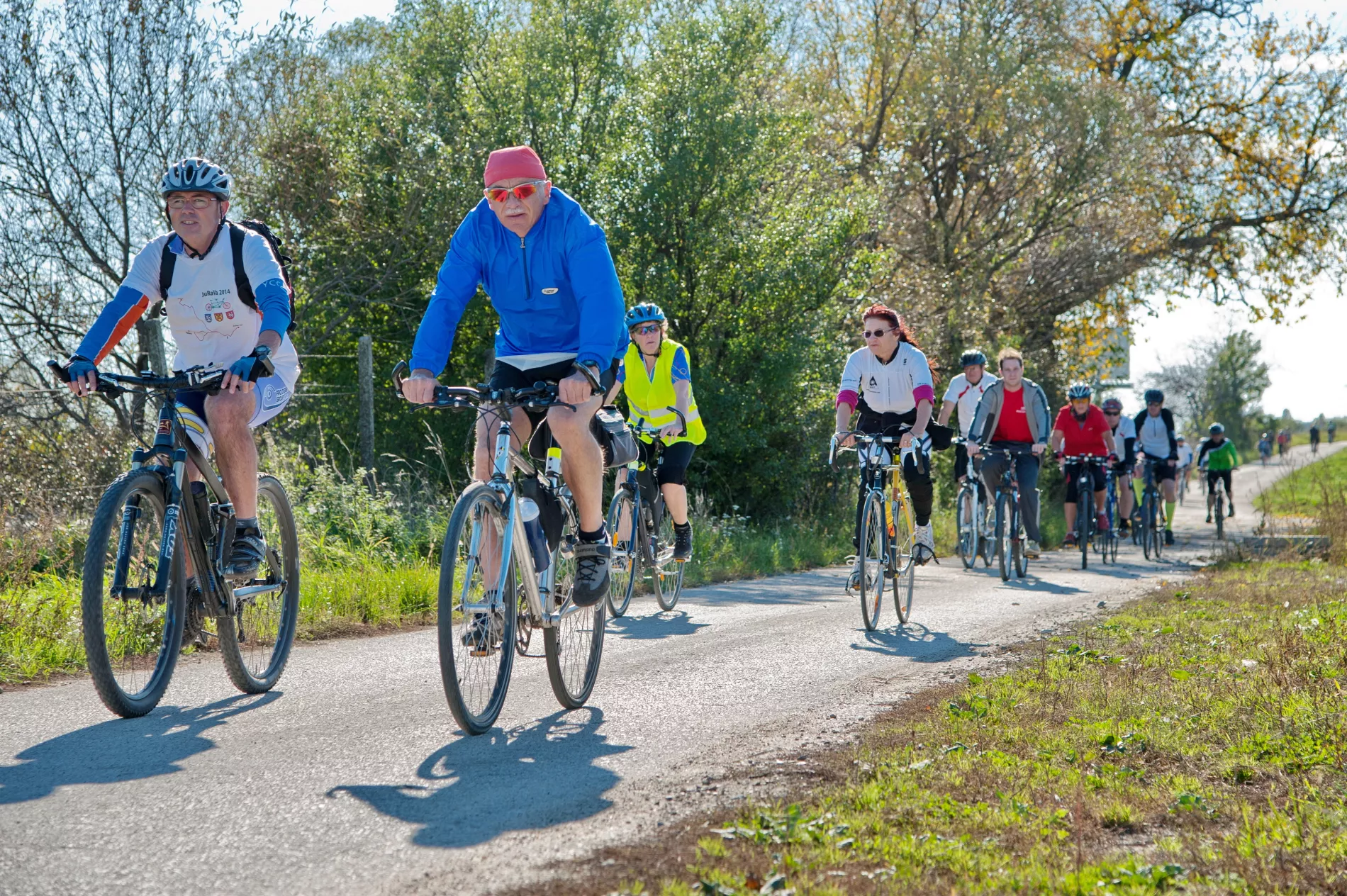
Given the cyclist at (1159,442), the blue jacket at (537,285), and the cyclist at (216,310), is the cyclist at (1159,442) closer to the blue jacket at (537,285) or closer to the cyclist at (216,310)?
the blue jacket at (537,285)

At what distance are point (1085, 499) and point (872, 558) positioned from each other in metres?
7.90

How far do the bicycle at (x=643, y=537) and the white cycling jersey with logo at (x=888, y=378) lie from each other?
1.32 m

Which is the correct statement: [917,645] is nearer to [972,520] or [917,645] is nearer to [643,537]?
[643,537]

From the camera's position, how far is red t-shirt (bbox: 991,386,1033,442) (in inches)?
518

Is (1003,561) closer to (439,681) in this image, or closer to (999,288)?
(439,681)

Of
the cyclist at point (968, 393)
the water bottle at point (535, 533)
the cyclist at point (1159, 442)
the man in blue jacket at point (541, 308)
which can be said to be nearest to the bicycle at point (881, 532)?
the man in blue jacket at point (541, 308)

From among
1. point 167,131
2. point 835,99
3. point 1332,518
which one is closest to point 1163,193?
point 835,99

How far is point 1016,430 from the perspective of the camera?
1319cm

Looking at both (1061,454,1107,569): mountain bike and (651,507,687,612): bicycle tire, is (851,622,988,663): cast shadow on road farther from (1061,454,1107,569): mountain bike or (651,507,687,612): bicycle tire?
(1061,454,1107,569): mountain bike

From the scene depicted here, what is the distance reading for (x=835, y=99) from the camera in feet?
82.4

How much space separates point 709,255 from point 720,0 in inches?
164

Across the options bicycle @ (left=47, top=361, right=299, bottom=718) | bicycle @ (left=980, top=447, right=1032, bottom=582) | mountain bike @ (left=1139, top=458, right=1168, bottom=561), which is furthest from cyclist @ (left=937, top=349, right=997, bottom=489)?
bicycle @ (left=47, top=361, right=299, bottom=718)

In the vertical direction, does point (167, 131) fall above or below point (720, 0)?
below

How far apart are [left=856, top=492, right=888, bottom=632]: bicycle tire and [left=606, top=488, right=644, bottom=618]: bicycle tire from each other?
1.54 meters
